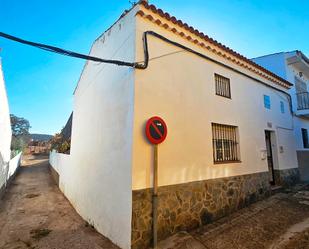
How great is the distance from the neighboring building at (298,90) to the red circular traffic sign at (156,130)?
9.64 metres

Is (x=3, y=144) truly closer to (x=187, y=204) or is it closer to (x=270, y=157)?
(x=187, y=204)

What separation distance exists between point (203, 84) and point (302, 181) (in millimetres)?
8493

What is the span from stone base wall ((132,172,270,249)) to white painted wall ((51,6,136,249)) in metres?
0.25

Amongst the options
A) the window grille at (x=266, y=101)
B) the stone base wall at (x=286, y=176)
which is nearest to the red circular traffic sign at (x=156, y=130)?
the window grille at (x=266, y=101)

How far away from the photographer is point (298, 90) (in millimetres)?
11961

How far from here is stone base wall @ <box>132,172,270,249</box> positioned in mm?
3783

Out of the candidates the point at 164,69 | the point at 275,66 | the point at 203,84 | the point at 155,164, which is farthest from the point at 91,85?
the point at 275,66

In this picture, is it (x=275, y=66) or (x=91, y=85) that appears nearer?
(x=91, y=85)

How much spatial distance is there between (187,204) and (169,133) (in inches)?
71.2

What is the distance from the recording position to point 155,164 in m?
4.07

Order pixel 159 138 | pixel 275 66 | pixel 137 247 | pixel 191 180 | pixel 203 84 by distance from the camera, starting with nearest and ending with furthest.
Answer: pixel 137 247
pixel 159 138
pixel 191 180
pixel 203 84
pixel 275 66

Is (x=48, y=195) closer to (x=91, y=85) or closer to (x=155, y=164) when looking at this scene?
(x=91, y=85)

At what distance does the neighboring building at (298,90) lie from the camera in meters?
10.1

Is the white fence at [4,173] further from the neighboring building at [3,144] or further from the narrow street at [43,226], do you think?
the narrow street at [43,226]
